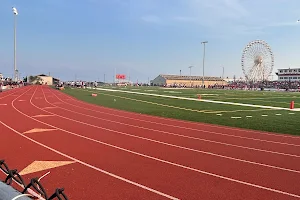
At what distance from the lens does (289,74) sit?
129375 millimetres

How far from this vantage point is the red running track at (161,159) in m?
5.68

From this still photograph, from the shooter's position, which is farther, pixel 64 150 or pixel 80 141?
pixel 80 141

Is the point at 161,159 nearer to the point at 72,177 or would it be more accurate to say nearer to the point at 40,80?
the point at 72,177

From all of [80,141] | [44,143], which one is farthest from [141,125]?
[44,143]

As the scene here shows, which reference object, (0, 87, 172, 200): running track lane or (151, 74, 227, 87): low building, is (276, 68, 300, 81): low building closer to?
(151, 74, 227, 87): low building

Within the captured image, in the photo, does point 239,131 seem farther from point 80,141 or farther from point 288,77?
point 288,77

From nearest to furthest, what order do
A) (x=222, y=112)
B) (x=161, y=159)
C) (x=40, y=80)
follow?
(x=161, y=159), (x=222, y=112), (x=40, y=80)

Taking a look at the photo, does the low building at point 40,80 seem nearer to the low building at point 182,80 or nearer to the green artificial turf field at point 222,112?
the low building at point 182,80

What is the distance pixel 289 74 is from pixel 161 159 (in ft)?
448

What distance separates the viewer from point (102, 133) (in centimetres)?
1163

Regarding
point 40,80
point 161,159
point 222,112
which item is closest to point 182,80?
point 40,80

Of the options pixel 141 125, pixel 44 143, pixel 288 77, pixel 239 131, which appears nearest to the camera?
pixel 44 143

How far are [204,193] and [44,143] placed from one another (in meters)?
6.21

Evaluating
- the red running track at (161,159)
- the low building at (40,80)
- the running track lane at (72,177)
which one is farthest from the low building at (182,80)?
the running track lane at (72,177)
